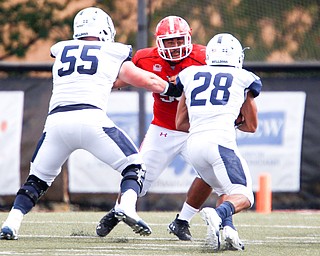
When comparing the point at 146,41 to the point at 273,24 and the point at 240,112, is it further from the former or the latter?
the point at 240,112

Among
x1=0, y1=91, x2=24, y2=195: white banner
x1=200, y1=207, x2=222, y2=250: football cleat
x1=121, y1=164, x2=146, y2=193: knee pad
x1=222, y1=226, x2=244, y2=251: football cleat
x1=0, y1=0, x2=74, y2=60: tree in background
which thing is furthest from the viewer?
x1=0, y1=0, x2=74, y2=60: tree in background

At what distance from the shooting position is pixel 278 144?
1191cm

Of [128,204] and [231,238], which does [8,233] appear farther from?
[231,238]

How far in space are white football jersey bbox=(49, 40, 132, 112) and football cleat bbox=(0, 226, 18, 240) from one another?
35.0 inches

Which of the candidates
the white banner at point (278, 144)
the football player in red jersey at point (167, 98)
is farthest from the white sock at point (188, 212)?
the white banner at point (278, 144)

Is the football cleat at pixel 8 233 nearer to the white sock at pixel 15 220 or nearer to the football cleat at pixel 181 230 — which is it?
the white sock at pixel 15 220

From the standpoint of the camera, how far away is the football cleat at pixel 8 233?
20.7ft

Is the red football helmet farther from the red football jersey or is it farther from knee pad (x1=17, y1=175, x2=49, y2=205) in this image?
knee pad (x1=17, y1=175, x2=49, y2=205)

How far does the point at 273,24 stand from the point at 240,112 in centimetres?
651

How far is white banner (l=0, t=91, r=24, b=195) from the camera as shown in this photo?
1174cm

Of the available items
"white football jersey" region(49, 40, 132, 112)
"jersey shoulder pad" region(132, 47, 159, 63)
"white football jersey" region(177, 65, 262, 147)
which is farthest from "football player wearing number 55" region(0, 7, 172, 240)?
"jersey shoulder pad" region(132, 47, 159, 63)

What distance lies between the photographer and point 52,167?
6.48m

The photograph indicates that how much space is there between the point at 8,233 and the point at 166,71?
200cm

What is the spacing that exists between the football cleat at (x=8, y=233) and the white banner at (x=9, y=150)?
541 cm
